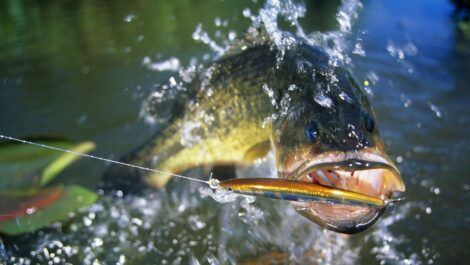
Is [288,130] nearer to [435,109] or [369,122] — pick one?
[369,122]

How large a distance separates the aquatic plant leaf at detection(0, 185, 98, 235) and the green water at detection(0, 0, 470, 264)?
87 millimetres

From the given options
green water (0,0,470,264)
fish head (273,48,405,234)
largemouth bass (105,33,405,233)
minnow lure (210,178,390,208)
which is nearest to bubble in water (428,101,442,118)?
green water (0,0,470,264)

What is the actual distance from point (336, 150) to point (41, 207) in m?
2.38

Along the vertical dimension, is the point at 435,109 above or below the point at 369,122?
below

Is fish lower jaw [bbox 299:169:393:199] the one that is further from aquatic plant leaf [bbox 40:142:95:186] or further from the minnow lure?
aquatic plant leaf [bbox 40:142:95:186]

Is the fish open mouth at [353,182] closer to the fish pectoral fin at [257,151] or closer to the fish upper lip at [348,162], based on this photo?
the fish upper lip at [348,162]

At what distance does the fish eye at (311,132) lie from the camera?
6.07ft

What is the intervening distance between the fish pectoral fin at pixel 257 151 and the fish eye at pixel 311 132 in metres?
0.58

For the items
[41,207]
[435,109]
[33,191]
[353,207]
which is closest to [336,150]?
[353,207]

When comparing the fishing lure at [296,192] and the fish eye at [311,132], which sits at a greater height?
the fishing lure at [296,192]

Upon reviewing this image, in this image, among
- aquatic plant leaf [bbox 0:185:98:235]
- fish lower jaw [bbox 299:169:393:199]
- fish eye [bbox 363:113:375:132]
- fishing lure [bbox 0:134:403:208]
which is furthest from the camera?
aquatic plant leaf [bbox 0:185:98:235]

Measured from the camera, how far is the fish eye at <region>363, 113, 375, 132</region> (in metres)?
1.84

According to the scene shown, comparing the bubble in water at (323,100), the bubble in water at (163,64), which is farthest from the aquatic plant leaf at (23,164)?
the bubble in water at (163,64)

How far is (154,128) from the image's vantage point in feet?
15.0
